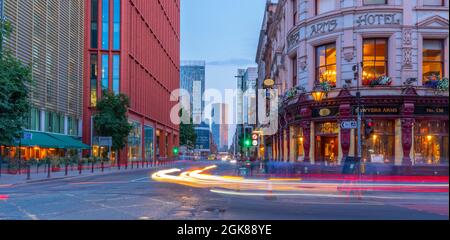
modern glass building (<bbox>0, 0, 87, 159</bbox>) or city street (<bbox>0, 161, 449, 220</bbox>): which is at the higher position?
modern glass building (<bbox>0, 0, 87, 159</bbox>)

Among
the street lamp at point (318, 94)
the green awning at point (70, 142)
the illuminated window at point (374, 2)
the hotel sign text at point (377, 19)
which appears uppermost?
the illuminated window at point (374, 2)

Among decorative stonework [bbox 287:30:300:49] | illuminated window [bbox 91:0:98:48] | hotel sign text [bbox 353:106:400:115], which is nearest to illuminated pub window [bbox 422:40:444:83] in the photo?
hotel sign text [bbox 353:106:400:115]

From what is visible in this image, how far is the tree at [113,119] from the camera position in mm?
59688

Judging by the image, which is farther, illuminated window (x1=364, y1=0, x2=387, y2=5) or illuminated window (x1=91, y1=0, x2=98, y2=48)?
illuminated window (x1=91, y1=0, x2=98, y2=48)

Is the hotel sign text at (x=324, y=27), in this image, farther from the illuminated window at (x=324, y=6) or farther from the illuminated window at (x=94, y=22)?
the illuminated window at (x=94, y=22)

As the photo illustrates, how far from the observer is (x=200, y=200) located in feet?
56.1

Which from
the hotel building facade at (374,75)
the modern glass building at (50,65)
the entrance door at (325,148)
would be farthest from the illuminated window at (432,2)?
the modern glass building at (50,65)

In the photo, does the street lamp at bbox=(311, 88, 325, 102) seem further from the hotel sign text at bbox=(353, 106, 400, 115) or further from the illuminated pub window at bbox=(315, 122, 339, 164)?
the illuminated pub window at bbox=(315, 122, 339, 164)

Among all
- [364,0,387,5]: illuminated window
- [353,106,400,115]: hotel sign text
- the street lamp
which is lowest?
[353,106,400,115]: hotel sign text

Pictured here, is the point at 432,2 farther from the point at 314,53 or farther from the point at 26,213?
the point at 26,213

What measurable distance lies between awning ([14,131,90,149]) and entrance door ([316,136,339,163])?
26.0 meters

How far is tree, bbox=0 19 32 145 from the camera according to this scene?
31.2m

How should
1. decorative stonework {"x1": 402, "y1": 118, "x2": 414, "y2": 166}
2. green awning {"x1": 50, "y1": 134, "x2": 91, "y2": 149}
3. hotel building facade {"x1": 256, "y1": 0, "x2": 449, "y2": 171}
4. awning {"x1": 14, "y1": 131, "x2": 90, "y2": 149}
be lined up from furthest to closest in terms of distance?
green awning {"x1": 50, "y1": 134, "x2": 91, "y2": 149}, awning {"x1": 14, "y1": 131, "x2": 90, "y2": 149}, decorative stonework {"x1": 402, "y1": 118, "x2": 414, "y2": 166}, hotel building facade {"x1": 256, "y1": 0, "x2": 449, "y2": 171}

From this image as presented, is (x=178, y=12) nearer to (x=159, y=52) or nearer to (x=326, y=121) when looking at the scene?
(x=159, y=52)
